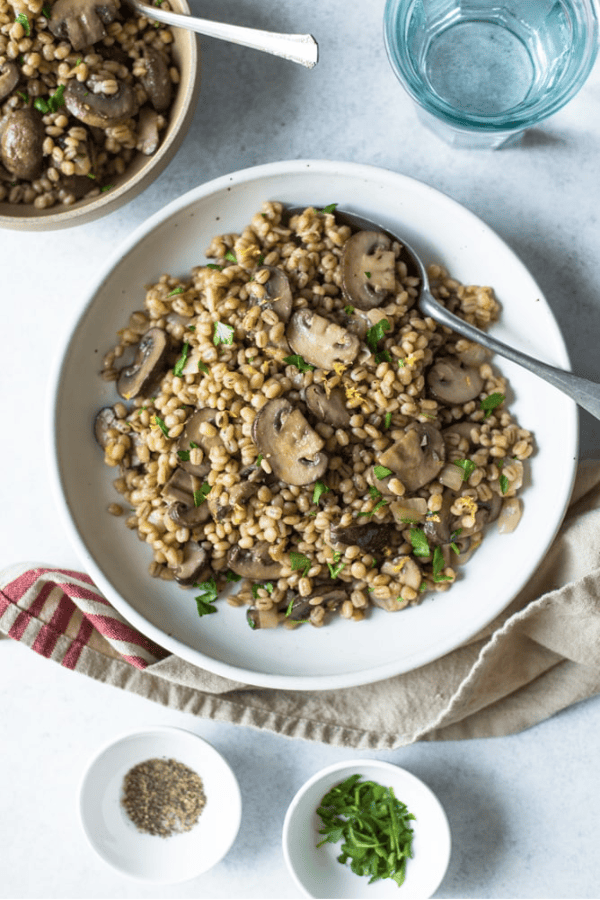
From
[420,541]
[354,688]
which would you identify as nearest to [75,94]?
[420,541]

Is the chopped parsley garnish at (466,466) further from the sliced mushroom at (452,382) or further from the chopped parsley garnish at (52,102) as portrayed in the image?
the chopped parsley garnish at (52,102)

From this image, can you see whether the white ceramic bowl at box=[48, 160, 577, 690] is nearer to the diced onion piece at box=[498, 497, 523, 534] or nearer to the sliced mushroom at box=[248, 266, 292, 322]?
the diced onion piece at box=[498, 497, 523, 534]

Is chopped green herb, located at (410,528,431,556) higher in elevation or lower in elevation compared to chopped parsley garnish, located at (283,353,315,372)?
lower

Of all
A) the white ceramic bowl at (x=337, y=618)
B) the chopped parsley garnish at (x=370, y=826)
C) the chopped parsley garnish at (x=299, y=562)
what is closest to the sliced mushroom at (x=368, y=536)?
the chopped parsley garnish at (x=299, y=562)

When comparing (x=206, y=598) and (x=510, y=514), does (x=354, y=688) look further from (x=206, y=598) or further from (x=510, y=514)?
(x=510, y=514)

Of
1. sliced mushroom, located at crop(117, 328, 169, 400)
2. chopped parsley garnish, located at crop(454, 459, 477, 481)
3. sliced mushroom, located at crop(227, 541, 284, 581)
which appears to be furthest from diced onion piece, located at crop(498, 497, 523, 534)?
sliced mushroom, located at crop(117, 328, 169, 400)
